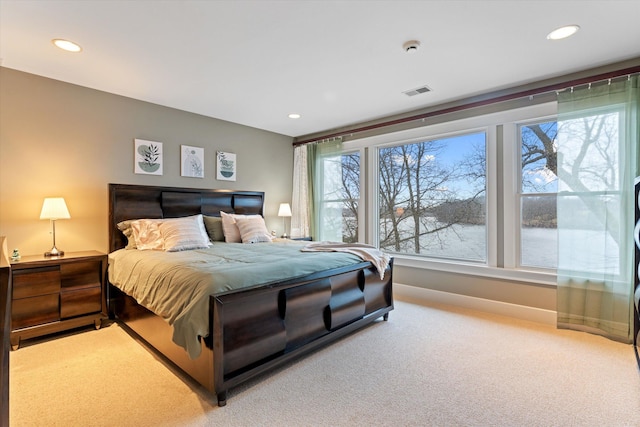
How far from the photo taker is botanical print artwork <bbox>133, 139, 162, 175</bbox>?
3.78 metres

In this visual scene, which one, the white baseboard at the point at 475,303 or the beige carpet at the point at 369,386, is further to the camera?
the white baseboard at the point at 475,303

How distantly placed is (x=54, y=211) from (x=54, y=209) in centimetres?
2

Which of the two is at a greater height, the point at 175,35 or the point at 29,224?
the point at 175,35

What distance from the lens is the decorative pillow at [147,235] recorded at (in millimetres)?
3191

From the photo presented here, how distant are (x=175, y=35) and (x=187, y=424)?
104 inches

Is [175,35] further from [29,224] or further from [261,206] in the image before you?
[261,206]

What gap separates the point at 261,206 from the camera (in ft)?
16.5

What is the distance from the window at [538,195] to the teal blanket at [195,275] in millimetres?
1984

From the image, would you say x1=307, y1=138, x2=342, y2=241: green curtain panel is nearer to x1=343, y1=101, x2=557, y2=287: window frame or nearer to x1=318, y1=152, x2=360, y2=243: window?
x1=318, y1=152, x2=360, y2=243: window

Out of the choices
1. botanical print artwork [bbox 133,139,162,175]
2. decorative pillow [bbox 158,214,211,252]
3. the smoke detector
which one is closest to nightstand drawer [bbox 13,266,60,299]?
decorative pillow [bbox 158,214,211,252]

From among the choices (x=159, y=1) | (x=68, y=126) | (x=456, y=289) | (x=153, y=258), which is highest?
(x=159, y=1)

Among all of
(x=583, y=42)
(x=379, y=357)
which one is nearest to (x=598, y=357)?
(x=379, y=357)

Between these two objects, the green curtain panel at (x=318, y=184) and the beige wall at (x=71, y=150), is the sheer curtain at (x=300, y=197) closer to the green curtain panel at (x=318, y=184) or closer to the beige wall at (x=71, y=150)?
the green curtain panel at (x=318, y=184)

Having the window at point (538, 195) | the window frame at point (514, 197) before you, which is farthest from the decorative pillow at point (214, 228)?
the window at point (538, 195)
